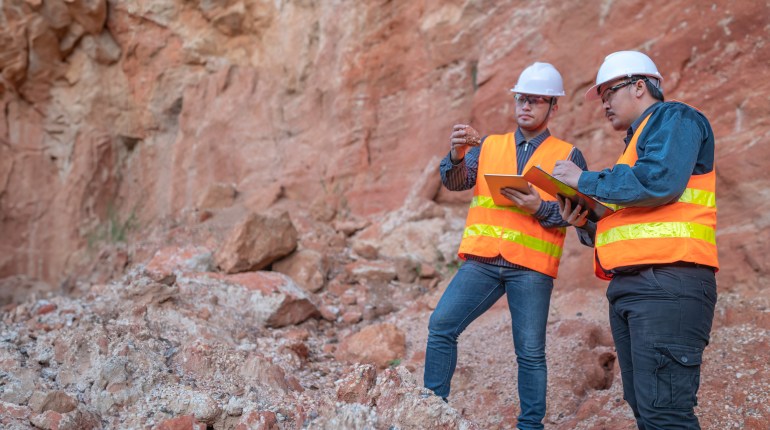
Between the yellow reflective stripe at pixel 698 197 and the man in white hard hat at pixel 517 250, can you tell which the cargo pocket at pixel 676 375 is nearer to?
the yellow reflective stripe at pixel 698 197

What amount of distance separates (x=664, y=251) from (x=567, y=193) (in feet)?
1.55

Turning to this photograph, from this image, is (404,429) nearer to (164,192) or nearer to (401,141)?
(401,141)

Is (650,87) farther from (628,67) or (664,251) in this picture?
(664,251)

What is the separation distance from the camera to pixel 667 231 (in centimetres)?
223

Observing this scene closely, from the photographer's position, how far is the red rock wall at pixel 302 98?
4.81 metres

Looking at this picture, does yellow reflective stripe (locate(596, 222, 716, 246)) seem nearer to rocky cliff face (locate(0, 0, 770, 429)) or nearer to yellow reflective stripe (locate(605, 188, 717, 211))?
yellow reflective stripe (locate(605, 188, 717, 211))

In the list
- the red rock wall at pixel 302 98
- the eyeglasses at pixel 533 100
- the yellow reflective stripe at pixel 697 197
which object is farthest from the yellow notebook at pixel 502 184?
the red rock wall at pixel 302 98

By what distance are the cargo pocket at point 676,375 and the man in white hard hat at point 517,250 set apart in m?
0.76

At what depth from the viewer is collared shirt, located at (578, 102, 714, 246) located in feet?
7.00

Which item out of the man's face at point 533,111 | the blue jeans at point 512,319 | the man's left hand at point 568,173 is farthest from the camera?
the man's face at point 533,111

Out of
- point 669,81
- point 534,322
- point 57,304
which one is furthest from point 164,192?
point 534,322

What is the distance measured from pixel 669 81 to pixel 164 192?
8205 millimetres

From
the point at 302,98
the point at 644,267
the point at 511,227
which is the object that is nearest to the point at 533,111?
the point at 511,227

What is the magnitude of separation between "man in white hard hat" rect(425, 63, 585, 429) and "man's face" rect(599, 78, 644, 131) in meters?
0.50
